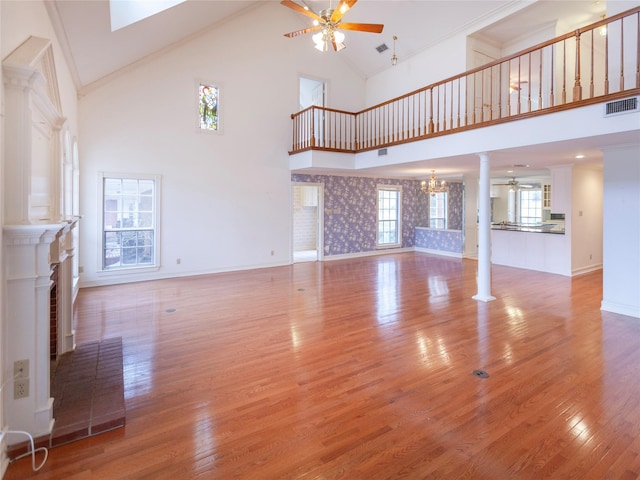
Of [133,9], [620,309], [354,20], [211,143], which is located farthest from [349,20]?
[620,309]

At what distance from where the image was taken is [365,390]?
2.79 metres

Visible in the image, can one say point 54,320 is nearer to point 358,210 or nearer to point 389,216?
point 358,210

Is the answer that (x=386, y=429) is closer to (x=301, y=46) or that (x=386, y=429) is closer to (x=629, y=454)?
(x=629, y=454)

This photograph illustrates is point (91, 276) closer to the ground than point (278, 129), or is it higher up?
closer to the ground

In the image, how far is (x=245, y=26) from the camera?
25.5ft

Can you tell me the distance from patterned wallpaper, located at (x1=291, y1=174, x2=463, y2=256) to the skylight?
4484mm

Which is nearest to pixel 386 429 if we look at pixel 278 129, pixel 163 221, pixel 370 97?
pixel 163 221

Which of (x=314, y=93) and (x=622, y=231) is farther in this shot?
(x=314, y=93)

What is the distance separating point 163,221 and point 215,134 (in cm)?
217

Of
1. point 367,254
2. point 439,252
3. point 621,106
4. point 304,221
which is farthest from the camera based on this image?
point 304,221

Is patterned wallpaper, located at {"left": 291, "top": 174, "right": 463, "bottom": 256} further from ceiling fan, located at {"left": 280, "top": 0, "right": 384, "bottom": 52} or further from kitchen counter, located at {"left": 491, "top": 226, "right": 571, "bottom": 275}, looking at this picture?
ceiling fan, located at {"left": 280, "top": 0, "right": 384, "bottom": 52}

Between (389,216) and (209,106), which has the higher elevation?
(209,106)

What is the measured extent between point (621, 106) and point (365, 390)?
13.0 ft

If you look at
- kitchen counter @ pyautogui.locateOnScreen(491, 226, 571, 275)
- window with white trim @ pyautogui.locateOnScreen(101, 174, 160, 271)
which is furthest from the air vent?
window with white trim @ pyautogui.locateOnScreen(101, 174, 160, 271)
